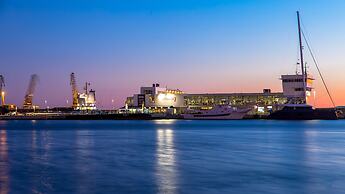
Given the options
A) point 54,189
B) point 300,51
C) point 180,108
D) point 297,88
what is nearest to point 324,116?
point 297,88

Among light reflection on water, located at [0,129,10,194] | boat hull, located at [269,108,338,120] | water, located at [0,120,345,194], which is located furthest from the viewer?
boat hull, located at [269,108,338,120]

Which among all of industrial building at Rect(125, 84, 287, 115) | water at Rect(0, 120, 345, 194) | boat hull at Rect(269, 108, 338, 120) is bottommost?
water at Rect(0, 120, 345, 194)

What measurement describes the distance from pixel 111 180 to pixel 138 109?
6736 inches

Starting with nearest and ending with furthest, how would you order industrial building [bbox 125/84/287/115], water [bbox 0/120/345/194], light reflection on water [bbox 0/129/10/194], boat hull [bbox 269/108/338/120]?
light reflection on water [bbox 0/129/10/194]
water [bbox 0/120/345/194]
boat hull [bbox 269/108/338/120]
industrial building [bbox 125/84/287/115]

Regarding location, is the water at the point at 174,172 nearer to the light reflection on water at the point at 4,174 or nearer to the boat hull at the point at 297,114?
the light reflection on water at the point at 4,174

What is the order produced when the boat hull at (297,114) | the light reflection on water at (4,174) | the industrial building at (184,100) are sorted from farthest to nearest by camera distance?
the industrial building at (184,100)
the boat hull at (297,114)
the light reflection on water at (4,174)

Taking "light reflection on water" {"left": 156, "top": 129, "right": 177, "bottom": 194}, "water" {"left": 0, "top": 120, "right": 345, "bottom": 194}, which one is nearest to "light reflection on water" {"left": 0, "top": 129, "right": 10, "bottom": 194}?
"water" {"left": 0, "top": 120, "right": 345, "bottom": 194}

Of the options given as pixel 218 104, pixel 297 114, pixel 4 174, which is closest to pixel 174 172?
pixel 4 174

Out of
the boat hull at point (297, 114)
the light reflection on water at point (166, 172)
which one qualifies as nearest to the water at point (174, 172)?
the light reflection on water at point (166, 172)

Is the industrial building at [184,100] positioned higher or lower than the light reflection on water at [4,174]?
higher

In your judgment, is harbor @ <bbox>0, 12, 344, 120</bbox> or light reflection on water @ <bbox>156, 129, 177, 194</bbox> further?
harbor @ <bbox>0, 12, 344, 120</bbox>

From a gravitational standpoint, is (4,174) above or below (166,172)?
above

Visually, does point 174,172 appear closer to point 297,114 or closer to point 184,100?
point 297,114

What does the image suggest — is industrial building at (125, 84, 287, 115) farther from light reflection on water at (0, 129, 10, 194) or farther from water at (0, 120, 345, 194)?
light reflection on water at (0, 129, 10, 194)
